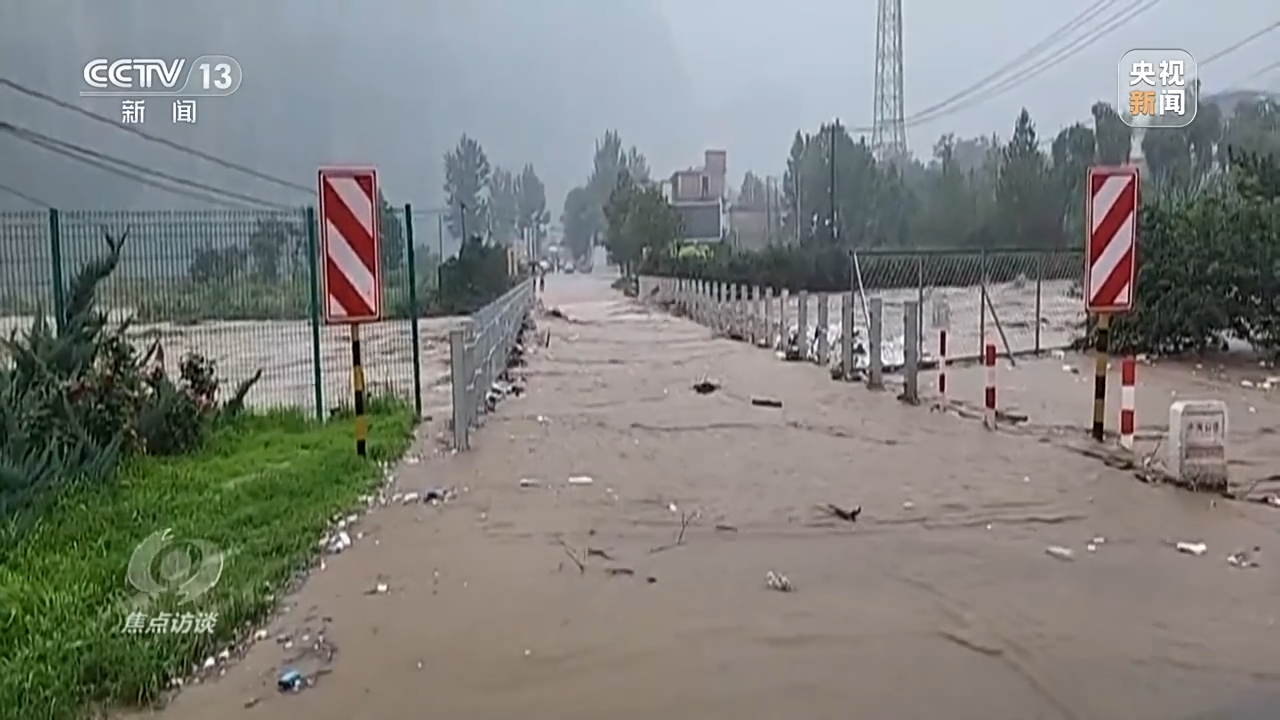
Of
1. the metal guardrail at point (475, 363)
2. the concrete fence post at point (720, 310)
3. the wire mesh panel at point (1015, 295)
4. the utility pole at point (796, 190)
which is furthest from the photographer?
the utility pole at point (796, 190)

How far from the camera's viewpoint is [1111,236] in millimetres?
9195

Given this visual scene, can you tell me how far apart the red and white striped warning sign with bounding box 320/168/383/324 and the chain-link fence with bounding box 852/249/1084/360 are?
7051mm

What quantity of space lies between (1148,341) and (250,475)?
1386 cm

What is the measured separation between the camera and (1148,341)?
55.0 feet

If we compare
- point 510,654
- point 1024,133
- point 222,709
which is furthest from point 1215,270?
point 1024,133

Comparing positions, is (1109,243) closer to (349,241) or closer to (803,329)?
(349,241)

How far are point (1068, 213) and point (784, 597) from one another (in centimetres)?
4889

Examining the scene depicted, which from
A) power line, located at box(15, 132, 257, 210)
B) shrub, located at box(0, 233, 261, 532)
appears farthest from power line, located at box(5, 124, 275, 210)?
shrub, located at box(0, 233, 261, 532)

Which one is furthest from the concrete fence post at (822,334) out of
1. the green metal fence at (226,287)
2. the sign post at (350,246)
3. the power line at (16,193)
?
the power line at (16,193)

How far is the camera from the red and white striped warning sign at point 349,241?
8.45 metres

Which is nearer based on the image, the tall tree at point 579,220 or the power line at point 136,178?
the power line at point 136,178

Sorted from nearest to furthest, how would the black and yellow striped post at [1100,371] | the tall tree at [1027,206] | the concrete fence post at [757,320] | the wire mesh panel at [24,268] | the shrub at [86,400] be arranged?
the shrub at [86,400] → the black and yellow striped post at [1100,371] → the wire mesh panel at [24,268] → the concrete fence post at [757,320] → the tall tree at [1027,206]

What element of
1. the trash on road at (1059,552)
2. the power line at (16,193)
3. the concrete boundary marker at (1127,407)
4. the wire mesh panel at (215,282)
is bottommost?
the trash on road at (1059,552)

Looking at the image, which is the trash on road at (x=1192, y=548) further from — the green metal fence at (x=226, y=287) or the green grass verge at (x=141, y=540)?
the green metal fence at (x=226, y=287)
